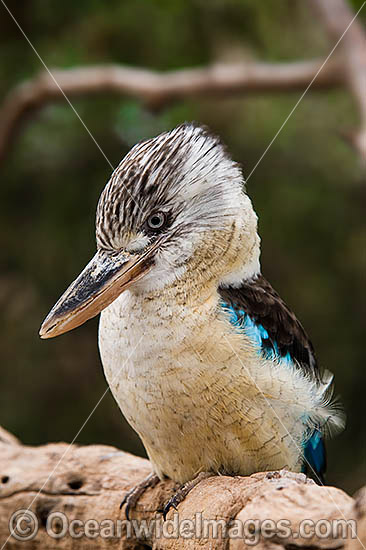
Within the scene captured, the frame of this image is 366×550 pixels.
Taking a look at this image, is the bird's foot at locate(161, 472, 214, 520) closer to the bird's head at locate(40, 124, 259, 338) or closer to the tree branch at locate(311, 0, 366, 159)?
the bird's head at locate(40, 124, 259, 338)

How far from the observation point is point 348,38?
301 cm

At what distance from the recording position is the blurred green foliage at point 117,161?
12.4 feet

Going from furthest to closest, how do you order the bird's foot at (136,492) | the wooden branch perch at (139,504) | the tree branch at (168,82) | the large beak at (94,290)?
the tree branch at (168,82)
the bird's foot at (136,492)
the large beak at (94,290)
the wooden branch perch at (139,504)

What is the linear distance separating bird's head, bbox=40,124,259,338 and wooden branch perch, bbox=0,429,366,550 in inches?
15.8

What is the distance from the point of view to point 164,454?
62.6 inches

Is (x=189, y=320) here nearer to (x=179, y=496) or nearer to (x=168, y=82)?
(x=179, y=496)

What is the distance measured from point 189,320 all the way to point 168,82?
6.77 ft

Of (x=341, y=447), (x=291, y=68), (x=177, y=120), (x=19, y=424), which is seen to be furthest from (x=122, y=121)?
(x=341, y=447)

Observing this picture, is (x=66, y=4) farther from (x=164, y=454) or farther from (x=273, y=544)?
(x=273, y=544)

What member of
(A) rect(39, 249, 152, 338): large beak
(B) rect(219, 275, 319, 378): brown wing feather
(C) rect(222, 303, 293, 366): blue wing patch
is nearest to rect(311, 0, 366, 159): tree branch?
(B) rect(219, 275, 319, 378): brown wing feather

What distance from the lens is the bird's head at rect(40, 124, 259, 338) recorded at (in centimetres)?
148

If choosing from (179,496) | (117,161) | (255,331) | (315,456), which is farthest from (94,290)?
(117,161)

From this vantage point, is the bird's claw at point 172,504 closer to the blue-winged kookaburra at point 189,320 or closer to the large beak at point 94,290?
the blue-winged kookaburra at point 189,320

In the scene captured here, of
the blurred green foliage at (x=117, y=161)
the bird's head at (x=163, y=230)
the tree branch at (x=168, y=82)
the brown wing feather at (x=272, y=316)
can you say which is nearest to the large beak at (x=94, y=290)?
the bird's head at (x=163, y=230)
